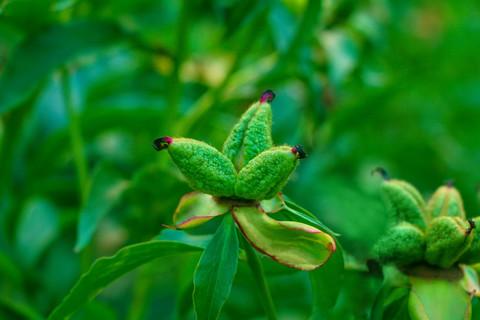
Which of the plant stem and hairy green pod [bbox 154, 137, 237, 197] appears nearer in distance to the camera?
hairy green pod [bbox 154, 137, 237, 197]

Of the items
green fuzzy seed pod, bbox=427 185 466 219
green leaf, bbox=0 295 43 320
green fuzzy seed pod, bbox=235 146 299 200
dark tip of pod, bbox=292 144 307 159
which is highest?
dark tip of pod, bbox=292 144 307 159

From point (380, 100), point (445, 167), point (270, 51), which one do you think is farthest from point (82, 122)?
point (445, 167)

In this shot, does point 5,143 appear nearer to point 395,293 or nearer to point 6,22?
point 6,22

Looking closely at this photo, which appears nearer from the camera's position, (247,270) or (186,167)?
(186,167)

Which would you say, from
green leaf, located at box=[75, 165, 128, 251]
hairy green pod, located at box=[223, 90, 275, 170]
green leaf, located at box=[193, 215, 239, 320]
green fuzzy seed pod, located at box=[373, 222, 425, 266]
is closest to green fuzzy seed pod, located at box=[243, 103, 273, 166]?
hairy green pod, located at box=[223, 90, 275, 170]

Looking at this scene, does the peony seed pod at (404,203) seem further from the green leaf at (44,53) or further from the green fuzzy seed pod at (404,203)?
the green leaf at (44,53)

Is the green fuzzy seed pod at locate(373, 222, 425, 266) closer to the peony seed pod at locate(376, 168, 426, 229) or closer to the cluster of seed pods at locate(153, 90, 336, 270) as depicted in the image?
the peony seed pod at locate(376, 168, 426, 229)

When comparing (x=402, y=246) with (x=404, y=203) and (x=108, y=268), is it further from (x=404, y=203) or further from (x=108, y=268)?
(x=108, y=268)
